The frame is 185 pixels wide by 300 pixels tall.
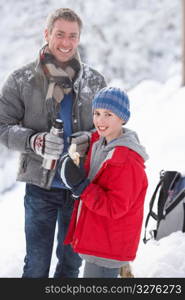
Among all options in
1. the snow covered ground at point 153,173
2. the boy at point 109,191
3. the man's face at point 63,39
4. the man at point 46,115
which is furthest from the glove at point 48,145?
the snow covered ground at point 153,173

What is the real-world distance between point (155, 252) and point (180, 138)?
8.80ft

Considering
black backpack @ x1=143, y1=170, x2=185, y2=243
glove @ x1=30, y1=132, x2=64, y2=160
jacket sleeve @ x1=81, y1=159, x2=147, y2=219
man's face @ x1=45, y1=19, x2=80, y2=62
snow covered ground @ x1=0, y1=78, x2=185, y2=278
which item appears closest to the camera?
jacket sleeve @ x1=81, y1=159, x2=147, y2=219

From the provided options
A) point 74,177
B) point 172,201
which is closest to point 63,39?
point 74,177

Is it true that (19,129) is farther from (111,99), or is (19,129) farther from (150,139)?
(150,139)

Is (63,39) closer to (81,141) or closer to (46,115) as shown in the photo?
(46,115)

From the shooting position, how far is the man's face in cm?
302

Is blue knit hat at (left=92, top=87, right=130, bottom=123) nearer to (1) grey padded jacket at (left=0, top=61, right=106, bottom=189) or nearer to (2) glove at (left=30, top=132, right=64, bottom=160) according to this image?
(2) glove at (left=30, top=132, right=64, bottom=160)

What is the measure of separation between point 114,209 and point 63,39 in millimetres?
1120

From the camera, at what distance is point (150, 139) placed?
24.3ft

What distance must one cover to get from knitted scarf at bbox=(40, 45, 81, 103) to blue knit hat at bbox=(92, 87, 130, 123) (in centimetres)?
43

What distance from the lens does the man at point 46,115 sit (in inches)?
120

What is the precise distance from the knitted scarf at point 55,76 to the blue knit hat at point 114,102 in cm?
43

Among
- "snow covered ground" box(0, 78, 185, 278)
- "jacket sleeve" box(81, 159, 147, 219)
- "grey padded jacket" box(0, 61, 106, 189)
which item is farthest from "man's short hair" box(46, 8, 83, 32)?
"snow covered ground" box(0, 78, 185, 278)

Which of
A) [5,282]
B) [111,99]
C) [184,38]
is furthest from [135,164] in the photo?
[184,38]
